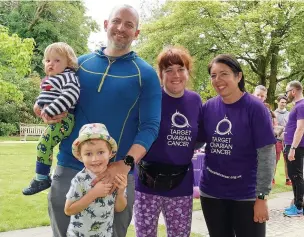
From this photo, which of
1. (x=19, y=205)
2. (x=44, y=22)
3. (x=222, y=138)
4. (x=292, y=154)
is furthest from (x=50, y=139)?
(x=44, y=22)

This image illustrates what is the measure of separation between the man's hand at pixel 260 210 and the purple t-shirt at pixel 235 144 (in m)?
0.11

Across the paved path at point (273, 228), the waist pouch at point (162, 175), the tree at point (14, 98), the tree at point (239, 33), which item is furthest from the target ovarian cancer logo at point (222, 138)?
the tree at point (14, 98)

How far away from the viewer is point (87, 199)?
7.68ft

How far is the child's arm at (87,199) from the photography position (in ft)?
7.69

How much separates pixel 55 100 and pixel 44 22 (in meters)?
30.3

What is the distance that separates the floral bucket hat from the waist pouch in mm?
739

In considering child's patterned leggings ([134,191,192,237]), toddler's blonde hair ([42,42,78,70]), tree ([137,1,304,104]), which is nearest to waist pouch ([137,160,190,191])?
child's patterned leggings ([134,191,192,237])

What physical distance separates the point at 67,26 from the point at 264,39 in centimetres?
1893

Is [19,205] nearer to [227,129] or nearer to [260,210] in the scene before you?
[227,129]

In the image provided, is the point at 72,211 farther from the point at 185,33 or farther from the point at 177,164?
the point at 185,33

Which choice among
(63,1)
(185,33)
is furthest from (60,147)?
(63,1)

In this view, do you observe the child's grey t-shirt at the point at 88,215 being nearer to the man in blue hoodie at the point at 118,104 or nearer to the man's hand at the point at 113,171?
the man's hand at the point at 113,171

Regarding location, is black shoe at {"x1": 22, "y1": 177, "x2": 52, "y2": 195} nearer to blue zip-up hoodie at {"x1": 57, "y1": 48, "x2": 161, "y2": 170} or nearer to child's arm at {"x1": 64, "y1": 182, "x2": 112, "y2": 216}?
blue zip-up hoodie at {"x1": 57, "y1": 48, "x2": 161, "y2": 170}

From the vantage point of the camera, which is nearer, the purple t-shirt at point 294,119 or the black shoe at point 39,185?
the black shoe at point 39,185
